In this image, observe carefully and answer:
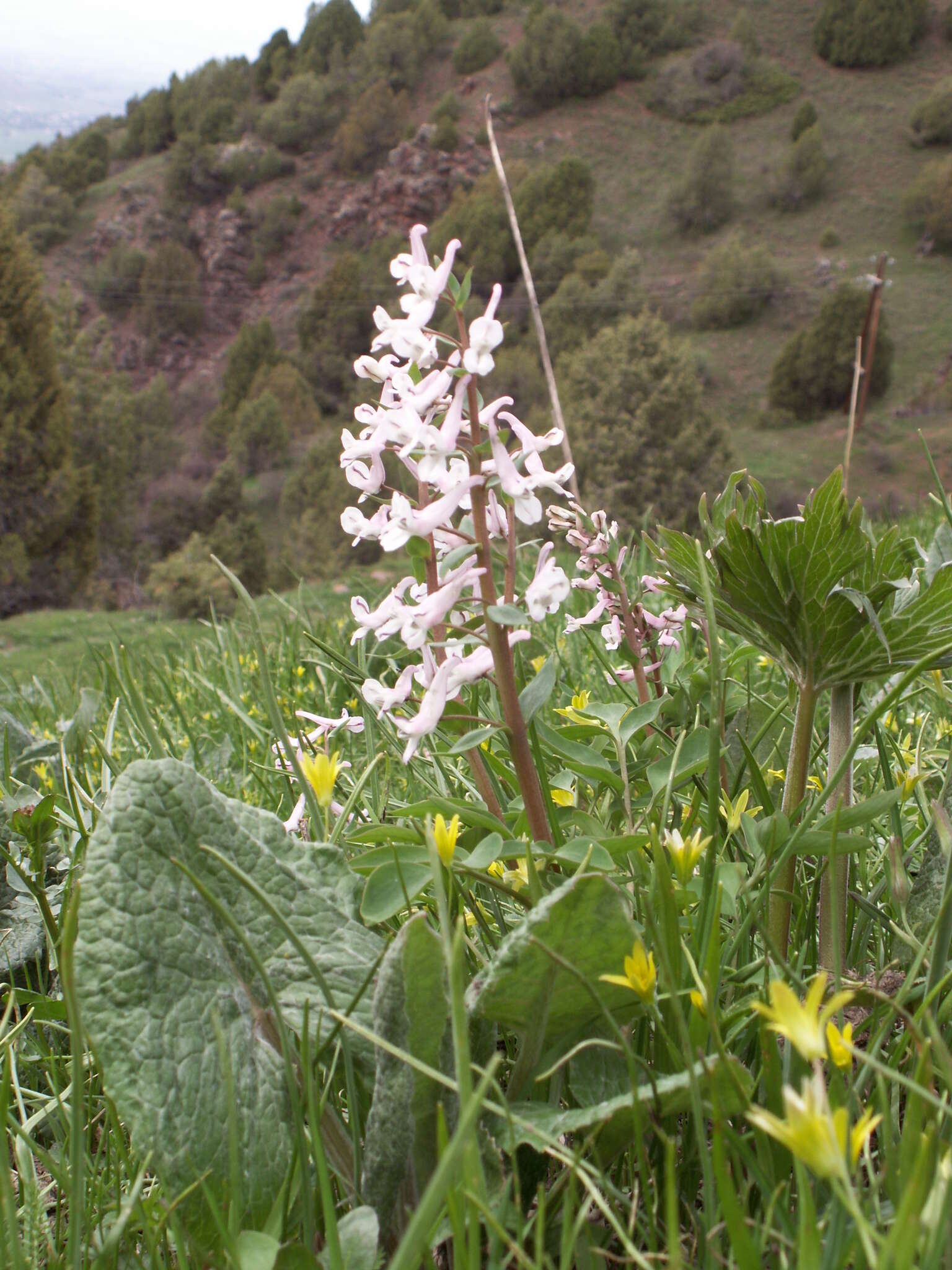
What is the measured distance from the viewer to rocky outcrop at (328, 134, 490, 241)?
65.8m

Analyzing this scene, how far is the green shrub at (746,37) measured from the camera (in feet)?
200

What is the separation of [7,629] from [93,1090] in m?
19.1

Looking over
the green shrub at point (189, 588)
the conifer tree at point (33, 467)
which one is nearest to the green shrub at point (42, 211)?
the conifer tree at point (33, 467)

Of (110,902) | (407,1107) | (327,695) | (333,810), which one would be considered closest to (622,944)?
(407,1107)

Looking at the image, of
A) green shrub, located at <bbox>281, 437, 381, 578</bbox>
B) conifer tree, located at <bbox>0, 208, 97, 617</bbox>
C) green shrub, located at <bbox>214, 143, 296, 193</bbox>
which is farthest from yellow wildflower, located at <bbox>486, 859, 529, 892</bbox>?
green shrub, located at <bbox>214, 143, 296, 193</bbox>

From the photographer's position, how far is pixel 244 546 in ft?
133

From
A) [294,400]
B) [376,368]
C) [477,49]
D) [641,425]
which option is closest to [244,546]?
[294,400]

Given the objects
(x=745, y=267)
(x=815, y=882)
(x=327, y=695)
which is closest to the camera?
(x=815, y=882)

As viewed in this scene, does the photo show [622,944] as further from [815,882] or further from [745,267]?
[745,267]

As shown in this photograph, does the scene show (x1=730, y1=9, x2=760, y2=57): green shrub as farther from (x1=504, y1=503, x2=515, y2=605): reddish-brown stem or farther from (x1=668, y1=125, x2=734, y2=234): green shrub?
(x1=504, y1=503, x2=515, y2=605): reddish-brown stem

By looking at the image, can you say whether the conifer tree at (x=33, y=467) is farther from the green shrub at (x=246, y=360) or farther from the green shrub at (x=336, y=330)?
the green shrub at (x=336, y=330)

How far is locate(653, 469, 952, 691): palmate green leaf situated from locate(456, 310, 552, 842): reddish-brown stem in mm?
237

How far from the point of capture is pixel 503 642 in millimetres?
795

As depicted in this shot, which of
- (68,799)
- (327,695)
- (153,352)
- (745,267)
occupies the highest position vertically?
(153,352)
